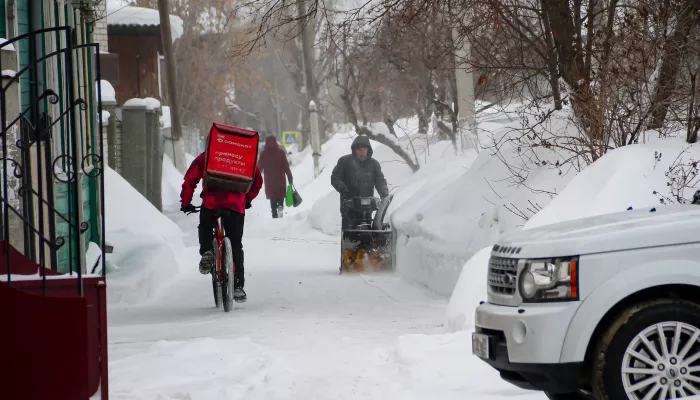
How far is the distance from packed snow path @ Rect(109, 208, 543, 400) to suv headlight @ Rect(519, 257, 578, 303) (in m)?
1.04

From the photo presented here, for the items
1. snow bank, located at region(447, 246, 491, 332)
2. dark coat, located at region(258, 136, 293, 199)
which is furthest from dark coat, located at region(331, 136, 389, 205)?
dark coat, located at region(258, 136, 293, 199)

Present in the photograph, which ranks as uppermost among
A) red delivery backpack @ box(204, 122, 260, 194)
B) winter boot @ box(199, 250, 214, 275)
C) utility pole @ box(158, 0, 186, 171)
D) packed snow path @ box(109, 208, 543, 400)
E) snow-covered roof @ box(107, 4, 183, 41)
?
snow-covered roof @ box(107, 4, 183, 41)

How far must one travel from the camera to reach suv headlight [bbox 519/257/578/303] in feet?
16.8

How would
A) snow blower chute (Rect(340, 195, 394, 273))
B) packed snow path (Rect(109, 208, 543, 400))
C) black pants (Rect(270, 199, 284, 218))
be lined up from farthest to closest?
black pants (Rect(270, 199, 284, 218)) < snow blower chute (Rect(340, 195, 394, 273)) < packed snow path (Rect(109, 208, 543, 400))

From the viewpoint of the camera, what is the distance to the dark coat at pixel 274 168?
25.3 meters

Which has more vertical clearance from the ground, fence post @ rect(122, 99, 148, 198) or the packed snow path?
fence post @ rect(122, 99, 148, 198)

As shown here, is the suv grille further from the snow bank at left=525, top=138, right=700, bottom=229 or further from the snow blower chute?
the snow blower chute

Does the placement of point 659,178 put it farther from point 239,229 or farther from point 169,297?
point 169,297

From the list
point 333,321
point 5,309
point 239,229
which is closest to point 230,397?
point 5,309

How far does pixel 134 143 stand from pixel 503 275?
17.1m

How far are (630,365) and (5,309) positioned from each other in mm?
2995

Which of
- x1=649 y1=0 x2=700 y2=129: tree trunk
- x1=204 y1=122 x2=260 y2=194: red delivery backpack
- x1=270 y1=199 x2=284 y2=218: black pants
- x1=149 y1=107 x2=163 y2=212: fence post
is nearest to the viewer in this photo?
x1=649 y1=0 x2=700 y2=129: tree trunk

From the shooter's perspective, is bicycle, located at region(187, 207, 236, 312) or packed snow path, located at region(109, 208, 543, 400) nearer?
packed snow path, located at region(109, 208, 543, 400)

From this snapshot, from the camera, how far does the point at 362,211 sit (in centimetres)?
1627
